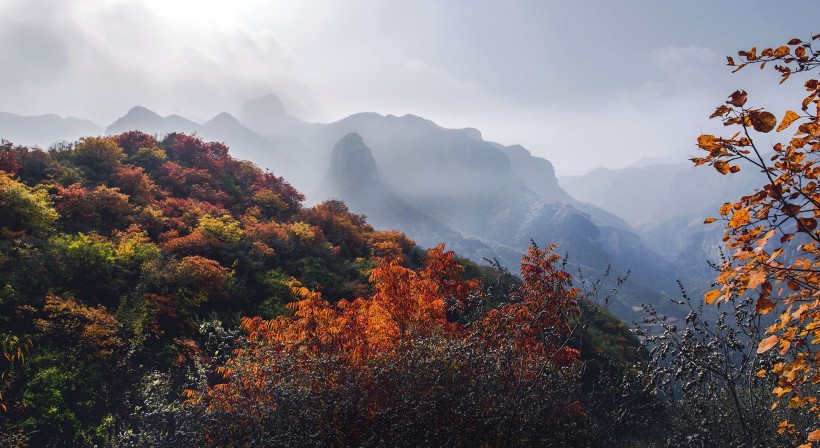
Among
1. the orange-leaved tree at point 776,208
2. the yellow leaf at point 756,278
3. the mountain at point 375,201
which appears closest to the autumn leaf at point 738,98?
the orange-leaved tree at point 776,208

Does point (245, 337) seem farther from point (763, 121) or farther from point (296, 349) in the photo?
point (763, 121)

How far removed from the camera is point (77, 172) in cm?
1833

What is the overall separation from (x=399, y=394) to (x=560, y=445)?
244 centimetres

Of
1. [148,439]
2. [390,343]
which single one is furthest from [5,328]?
[390,343]

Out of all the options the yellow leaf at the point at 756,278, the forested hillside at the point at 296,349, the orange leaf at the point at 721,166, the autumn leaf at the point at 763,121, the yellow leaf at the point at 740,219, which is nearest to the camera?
the yellow leaf at the point at 756,278

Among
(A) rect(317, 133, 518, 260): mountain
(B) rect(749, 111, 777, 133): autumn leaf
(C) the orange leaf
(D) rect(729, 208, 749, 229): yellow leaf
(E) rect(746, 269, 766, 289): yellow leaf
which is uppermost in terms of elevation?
(A) rect(317, 133, 518, 260): mountain

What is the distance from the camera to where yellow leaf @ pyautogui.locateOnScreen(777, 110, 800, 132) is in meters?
2.32

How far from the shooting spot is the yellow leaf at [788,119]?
2324mm

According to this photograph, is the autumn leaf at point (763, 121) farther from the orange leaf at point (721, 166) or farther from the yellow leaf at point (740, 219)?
the yellow leaf at point (740, 219)

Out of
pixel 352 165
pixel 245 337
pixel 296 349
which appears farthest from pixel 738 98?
pixel 352 165

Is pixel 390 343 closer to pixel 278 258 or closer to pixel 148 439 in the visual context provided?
pixel 148 439

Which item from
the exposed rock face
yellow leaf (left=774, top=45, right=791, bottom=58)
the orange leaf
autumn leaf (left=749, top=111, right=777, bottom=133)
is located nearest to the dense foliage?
the orange leaf

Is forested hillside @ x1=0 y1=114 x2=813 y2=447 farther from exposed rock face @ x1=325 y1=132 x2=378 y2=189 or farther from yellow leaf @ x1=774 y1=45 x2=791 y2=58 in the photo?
exposed rock face @ x1=325 y1=132 x2=378 y2=189

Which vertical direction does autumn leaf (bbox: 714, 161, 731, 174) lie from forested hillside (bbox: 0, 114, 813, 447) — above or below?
above
